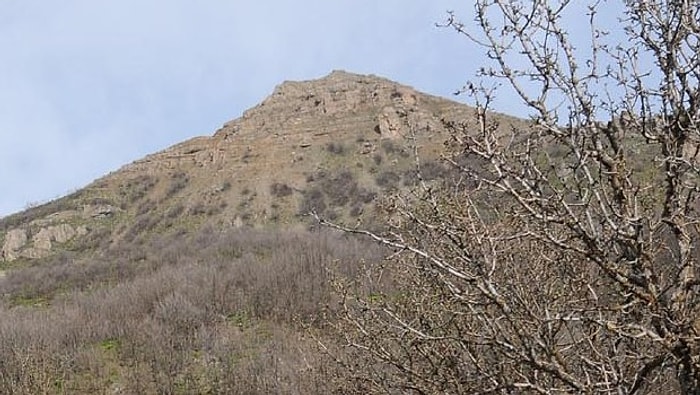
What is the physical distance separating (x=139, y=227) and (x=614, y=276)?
3866cm

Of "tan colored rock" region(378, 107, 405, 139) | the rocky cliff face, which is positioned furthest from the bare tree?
"tan colored rock" region(378, 107, 405, 139)

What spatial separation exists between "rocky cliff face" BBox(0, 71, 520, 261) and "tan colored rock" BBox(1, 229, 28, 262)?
0.17 feet

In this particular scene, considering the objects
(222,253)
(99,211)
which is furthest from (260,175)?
(222,253)

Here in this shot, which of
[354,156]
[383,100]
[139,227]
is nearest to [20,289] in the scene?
[139,227]

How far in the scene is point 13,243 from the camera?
38.4 m

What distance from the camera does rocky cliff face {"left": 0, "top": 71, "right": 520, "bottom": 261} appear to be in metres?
37.3

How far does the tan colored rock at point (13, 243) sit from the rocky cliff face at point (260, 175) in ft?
0.17

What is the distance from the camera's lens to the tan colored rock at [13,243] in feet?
122

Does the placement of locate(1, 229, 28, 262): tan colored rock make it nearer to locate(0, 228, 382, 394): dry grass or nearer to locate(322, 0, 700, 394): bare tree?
locate(0, 228, 382, 394): dry grass

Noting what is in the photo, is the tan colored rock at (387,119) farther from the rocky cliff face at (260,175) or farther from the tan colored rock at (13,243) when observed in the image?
the tan colored rock at (13,243)

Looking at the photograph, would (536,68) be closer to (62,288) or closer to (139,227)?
(62,288)

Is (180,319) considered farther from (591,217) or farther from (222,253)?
(591,217)

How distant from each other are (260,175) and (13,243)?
1357 centimetres

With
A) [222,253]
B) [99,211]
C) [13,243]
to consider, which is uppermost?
[99,211]
